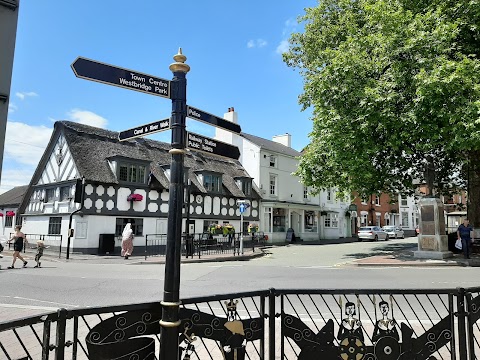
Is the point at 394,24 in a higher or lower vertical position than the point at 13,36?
higher

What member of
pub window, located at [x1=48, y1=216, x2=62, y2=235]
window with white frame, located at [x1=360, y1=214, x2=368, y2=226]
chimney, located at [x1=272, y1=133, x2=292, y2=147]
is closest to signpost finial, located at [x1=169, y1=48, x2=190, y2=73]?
pub window, located at [x1=48, y1=216, x2=62, y2=235]

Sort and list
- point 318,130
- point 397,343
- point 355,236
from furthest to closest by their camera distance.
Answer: point 355,236 < point 318,130 < point 397,343

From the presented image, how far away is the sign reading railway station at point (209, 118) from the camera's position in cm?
372

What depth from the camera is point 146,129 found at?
3.72 meters

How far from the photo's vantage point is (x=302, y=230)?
4166cm

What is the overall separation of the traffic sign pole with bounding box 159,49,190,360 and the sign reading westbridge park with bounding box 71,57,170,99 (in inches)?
5.2

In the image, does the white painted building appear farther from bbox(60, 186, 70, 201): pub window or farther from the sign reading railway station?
the sign reading railway station

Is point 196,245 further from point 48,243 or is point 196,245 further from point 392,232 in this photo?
point 392,232

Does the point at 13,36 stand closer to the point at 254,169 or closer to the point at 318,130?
the point at 318,130

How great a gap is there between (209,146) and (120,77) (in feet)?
3.70

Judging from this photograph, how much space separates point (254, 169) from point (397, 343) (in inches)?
1365

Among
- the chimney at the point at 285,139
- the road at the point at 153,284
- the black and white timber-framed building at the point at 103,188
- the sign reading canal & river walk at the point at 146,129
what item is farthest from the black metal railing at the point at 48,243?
the chimney at the point at 285,139

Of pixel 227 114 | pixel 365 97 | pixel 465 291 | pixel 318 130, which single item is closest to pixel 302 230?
pixel 227 114

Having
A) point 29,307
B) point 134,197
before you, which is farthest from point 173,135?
point 134,197
